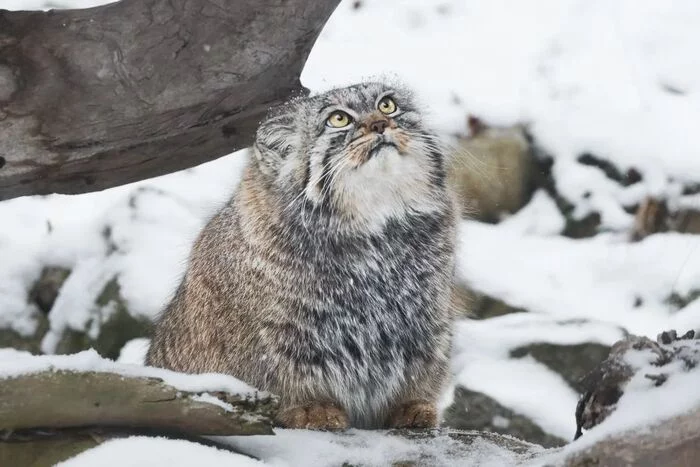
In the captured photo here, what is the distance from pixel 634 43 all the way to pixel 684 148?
3.55 ft

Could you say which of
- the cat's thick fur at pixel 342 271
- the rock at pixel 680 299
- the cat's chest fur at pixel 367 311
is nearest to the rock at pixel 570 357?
the rock at pixel 680 299

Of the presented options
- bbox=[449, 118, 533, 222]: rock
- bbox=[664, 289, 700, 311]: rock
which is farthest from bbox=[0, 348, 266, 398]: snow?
bbox=[449, 118, 533, 222]: rock

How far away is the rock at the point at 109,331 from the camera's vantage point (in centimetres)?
716

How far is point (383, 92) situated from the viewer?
15.2 ft

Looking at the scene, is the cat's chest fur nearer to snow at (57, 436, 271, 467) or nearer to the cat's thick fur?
the cat's thick fur

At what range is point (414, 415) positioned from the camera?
4.65m

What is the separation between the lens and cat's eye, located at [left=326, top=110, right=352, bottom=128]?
452 centimetres

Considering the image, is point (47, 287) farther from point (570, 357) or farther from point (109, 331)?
point (570, 357)

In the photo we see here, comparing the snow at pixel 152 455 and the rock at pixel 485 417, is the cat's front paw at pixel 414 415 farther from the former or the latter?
the rock at pixel 485 417

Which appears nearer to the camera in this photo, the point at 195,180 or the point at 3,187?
the point at 3,187

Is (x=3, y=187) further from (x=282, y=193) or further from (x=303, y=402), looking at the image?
(x=303, y=402)

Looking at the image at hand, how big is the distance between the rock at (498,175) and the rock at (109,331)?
213 centimetres

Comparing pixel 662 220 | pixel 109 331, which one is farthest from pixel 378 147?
pixel 662 220

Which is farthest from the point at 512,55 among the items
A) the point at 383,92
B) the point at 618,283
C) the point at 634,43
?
the point at 383,92
